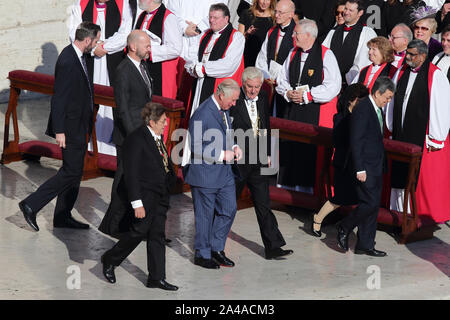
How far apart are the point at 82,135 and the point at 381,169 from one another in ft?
8.51

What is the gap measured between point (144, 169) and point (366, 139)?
6.79 feet

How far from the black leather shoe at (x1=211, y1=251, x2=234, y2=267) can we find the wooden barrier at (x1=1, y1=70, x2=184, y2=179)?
2183mm

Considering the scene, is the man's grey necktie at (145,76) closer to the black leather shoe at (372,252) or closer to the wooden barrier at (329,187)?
the wooden barrier at (329,187)

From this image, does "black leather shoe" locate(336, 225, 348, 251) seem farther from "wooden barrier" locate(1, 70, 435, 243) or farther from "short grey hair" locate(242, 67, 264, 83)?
"short grey hair" locate(242, 67, 264, 83)

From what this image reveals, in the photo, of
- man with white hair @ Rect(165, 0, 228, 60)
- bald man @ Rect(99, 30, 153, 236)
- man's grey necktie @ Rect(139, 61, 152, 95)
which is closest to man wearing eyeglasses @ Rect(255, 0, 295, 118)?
man with white hair @ Rect(165, 0, 228, 60)

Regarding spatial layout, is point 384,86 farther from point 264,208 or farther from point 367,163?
point 264,208

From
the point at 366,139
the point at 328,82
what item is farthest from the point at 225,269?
the point at 328,82

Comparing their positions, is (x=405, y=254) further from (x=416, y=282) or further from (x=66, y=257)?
(x=66, y=257)

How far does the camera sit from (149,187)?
802 cm

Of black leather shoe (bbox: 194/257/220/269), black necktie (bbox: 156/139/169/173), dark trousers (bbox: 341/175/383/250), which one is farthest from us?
dark trousers (bbox: 341/175/383/250)

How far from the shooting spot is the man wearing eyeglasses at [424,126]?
9820 millimetres

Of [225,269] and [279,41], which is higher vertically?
[279,41]

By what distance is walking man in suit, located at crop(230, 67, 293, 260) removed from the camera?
28.9ft
